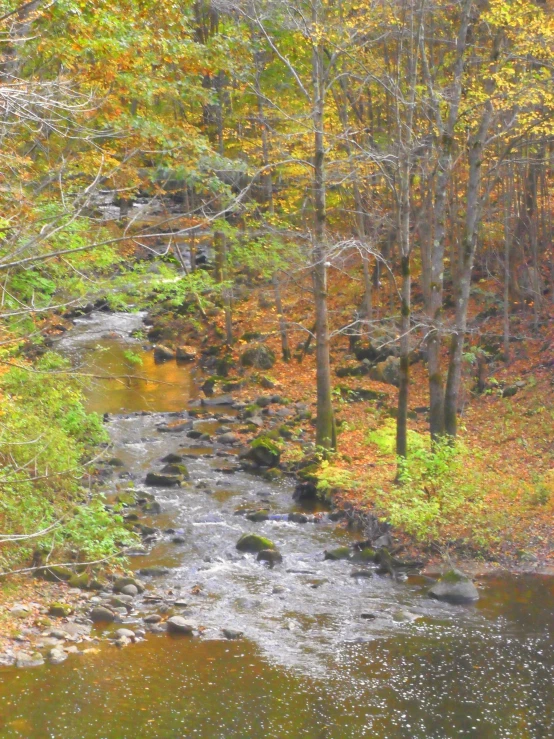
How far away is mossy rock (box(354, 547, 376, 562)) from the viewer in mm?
13410

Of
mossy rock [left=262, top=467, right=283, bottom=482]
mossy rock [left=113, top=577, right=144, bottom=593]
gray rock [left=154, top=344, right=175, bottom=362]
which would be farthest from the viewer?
gray rock [left=154, top=344, right=175, bottom=362]

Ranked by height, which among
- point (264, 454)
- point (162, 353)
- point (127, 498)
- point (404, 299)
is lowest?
point (162, 353)

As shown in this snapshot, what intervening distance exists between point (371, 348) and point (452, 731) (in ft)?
64.1

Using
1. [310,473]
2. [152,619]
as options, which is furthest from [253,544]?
[310,473]

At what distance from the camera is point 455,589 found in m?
11.7

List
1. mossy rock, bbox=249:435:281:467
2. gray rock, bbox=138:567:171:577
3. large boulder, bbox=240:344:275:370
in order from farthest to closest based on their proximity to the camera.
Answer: large boulder, bbox=240:344:275:370 < mossy rock, bbox=249:435:281:467 < gray rock, bbox=138:567:171:577

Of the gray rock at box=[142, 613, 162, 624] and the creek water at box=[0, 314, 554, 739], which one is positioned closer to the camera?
the creek water at box=[0, 314, 554, 739]

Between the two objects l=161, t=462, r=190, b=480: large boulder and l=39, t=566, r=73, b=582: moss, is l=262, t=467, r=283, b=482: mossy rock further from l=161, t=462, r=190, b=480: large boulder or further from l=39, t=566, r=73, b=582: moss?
l=39, t=566, r=73, b=582: moss

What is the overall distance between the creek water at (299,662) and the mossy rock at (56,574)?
1.20 meters

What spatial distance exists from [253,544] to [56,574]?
3.33m

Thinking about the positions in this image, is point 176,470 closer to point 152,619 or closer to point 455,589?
point 152,619

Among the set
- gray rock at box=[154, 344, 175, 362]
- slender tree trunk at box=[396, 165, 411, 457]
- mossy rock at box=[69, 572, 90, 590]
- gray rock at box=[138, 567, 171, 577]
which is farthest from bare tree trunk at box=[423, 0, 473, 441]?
gray rock at box=[154, 344, 175, 362]

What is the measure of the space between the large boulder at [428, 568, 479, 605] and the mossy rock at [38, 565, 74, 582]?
5368 millimetres

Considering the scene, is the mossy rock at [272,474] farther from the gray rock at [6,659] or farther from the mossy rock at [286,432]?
the gray rock at [6,659]
